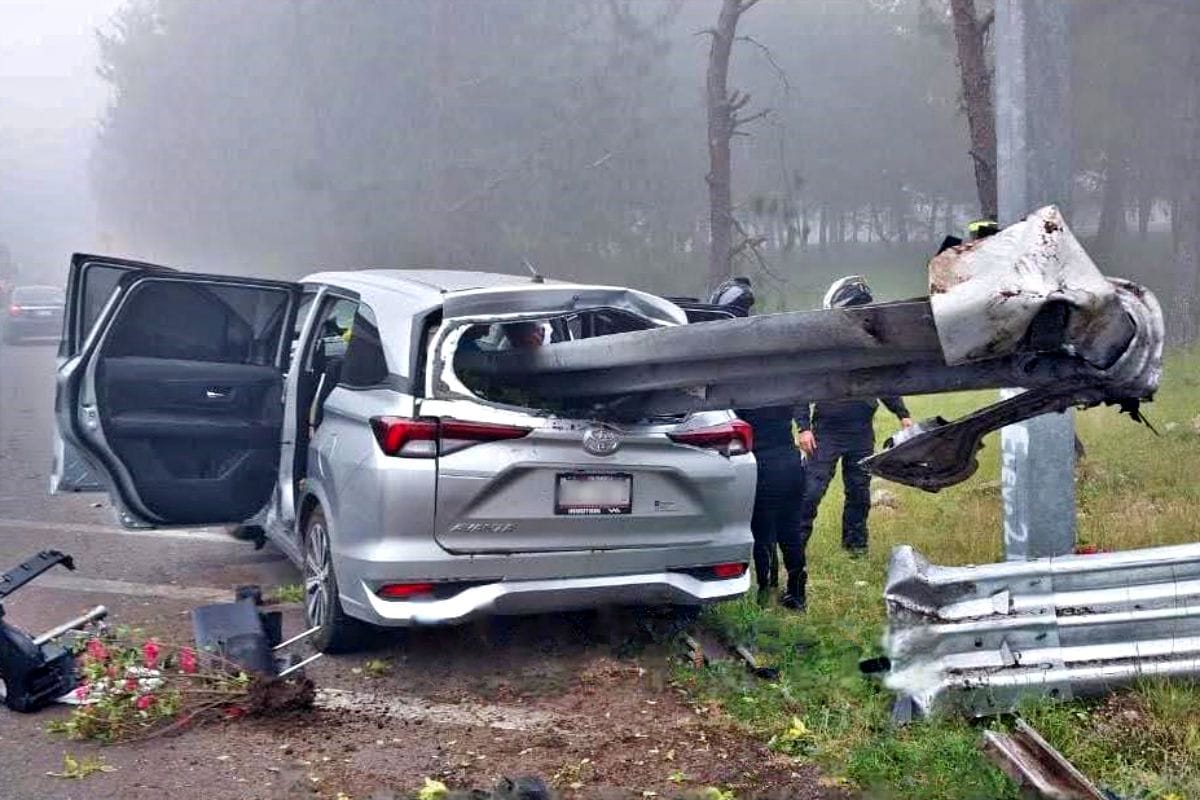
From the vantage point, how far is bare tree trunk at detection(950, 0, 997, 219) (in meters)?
9.62

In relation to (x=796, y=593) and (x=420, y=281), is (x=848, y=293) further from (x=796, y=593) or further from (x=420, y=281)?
(x=420, y=281)

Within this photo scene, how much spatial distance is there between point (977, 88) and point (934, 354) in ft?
21.6

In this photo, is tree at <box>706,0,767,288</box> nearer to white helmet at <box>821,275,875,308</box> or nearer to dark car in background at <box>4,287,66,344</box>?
white helmet at <box>821,275,875,308</box>

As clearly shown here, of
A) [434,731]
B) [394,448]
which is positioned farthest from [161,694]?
[394,448]

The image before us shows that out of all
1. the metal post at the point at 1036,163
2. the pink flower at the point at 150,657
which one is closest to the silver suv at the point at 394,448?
the pink flower at the point at 150,657

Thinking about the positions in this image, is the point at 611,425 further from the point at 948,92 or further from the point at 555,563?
the point at 948,92

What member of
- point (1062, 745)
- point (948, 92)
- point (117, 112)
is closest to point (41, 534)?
point (1062, 745)

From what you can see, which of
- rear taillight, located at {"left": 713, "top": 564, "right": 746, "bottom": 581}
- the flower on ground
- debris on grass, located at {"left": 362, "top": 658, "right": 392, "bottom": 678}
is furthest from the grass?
the flower on ground

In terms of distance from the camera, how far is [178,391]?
6.58 metres

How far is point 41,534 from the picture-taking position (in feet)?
27.9

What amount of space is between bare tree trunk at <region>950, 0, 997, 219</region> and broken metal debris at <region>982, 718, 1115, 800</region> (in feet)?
21.1

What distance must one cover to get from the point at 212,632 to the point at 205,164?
144 ft

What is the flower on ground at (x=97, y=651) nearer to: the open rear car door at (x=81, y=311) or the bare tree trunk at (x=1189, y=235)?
the open rear car door at (x=81, y=311)

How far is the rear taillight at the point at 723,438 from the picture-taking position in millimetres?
5402
